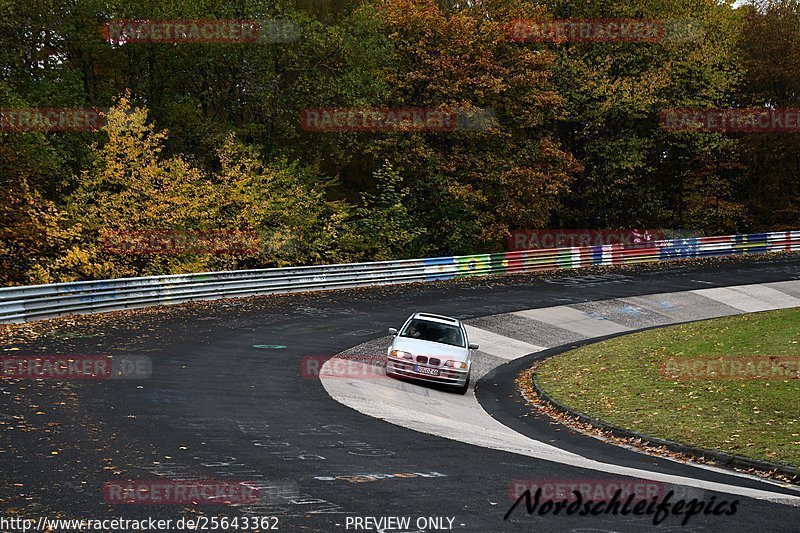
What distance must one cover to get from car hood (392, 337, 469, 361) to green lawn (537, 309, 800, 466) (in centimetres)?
231

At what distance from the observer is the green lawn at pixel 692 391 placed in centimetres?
1414

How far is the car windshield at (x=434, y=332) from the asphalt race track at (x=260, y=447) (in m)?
1.53

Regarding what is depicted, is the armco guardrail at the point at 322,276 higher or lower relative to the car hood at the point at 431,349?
higher

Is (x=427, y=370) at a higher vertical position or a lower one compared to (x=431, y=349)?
lower

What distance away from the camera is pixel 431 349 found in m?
19.2

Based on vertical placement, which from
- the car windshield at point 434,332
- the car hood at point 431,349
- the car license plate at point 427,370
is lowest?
the car license plate at point 427,370

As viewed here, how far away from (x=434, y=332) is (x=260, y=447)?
9614 millimetres

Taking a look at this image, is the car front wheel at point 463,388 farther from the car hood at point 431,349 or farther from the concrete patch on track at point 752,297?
the concrete patch on track at point 752,297

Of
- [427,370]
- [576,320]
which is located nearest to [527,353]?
[576,320]

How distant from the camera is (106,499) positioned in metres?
8.25

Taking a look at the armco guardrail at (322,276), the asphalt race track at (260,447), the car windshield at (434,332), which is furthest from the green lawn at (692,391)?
the armco guardrail at (322,276)

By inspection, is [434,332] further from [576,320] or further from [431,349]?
[576,320]

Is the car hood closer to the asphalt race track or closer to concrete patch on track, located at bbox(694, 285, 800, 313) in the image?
the asphalt race track

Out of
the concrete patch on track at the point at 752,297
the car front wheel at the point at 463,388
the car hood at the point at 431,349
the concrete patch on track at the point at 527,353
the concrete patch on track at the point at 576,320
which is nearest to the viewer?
the concrete patch on track at the point at 527,353
